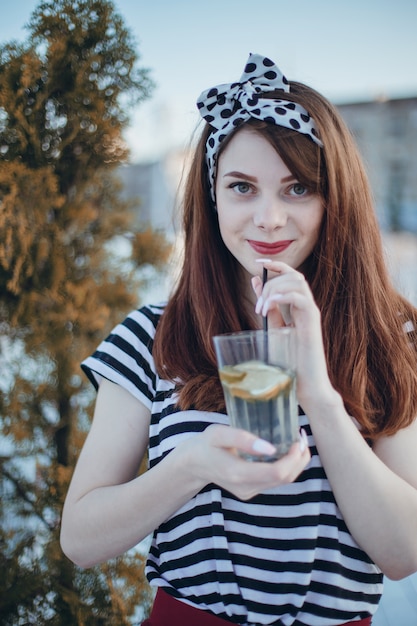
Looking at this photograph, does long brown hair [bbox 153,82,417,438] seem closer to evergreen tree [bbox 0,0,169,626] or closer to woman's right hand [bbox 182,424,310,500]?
woman's right hand [bbox 182,424,310,500]

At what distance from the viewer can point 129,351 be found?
153 cm

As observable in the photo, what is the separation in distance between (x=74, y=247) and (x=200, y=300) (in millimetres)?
817

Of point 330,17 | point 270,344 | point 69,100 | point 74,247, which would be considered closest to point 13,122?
point 69,100

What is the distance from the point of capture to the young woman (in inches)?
46.3

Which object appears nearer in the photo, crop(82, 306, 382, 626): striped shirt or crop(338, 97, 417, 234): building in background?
crop(82, 306, 382, 626): striped shirt

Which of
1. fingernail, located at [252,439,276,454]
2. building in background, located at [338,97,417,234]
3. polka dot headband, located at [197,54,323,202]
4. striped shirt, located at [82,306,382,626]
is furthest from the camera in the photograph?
building in background, located at [338,97,417,234]

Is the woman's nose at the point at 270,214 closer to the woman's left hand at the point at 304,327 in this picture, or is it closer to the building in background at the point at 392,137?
the woman's left hand at the point at 304,327

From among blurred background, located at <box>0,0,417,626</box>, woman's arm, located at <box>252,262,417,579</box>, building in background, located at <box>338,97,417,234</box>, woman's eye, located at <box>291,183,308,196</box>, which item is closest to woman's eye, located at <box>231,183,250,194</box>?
woman's eye, located at <box>291,183,308,196</box>

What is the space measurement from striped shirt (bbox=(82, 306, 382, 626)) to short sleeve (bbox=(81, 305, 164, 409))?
7.8 inches

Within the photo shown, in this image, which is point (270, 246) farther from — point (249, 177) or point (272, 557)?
point (272, 557)

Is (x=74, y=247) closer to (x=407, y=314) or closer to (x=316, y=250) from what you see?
(x=316, y=250)

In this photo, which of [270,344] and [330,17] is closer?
[270,344]

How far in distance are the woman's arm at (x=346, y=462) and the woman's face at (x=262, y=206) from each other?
0.17 metres

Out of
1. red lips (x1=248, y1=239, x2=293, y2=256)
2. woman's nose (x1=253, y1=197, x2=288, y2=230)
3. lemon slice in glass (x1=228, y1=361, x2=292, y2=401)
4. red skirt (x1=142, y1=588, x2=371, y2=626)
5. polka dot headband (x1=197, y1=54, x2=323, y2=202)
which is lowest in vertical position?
red skirt (x1=142, y1=588, x2=371, y2=626)
